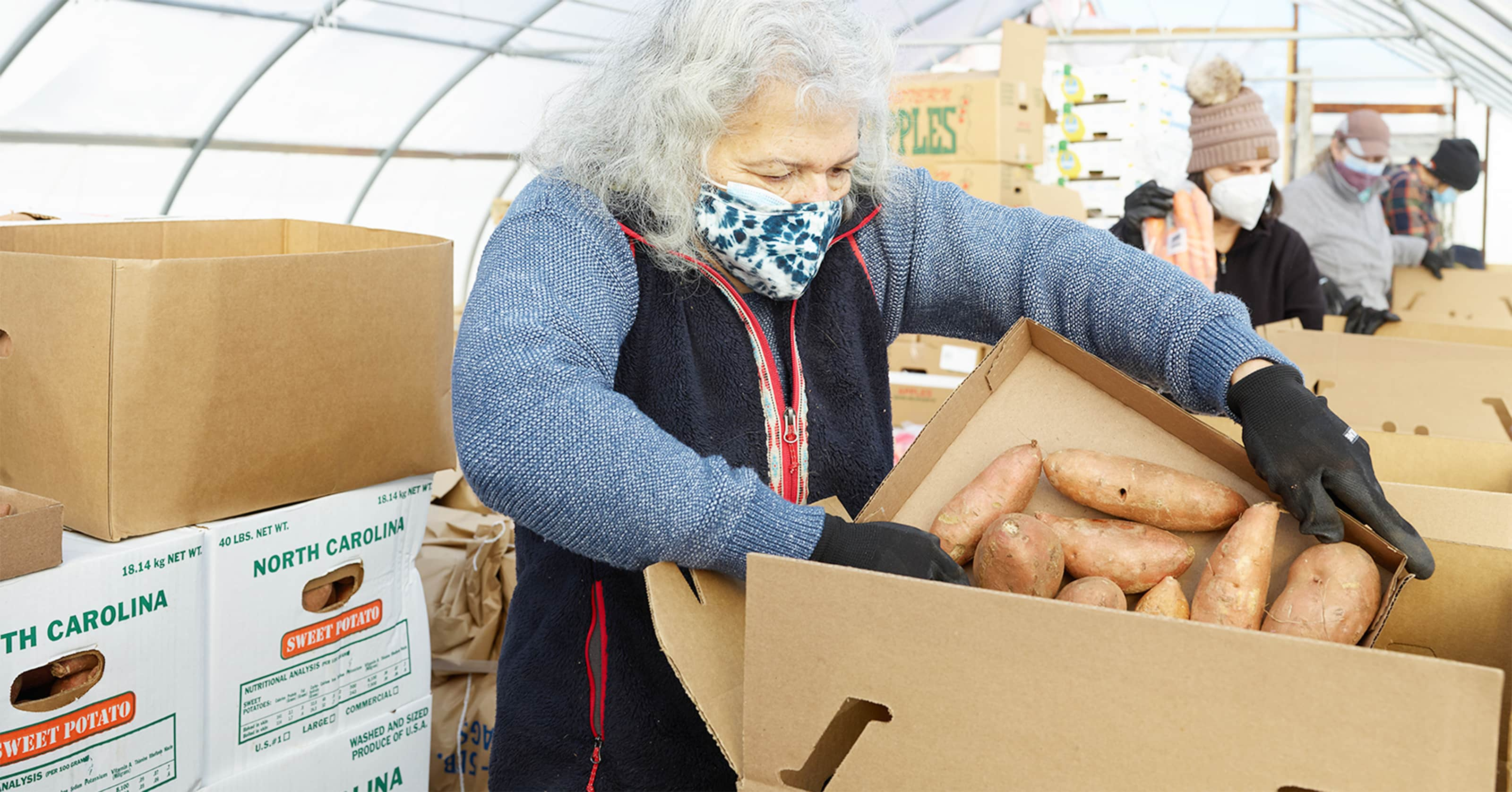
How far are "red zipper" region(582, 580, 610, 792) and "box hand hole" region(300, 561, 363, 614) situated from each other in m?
0.52

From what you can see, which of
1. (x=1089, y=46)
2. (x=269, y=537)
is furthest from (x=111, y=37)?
(x=1089, y=46)

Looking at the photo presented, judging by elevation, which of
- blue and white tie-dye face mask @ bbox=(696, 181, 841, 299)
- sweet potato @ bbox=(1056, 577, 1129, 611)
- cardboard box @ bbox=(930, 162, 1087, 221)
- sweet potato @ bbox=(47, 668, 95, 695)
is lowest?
sweet potato @ bbox=(47, 668, 95, 695)

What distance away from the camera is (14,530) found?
3.99 feet

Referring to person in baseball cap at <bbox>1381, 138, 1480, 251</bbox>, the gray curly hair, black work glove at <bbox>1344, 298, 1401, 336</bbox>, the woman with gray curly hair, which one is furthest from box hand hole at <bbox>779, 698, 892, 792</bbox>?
person in baseball cap at <bbox>1381, 138, 1480, 251</bbox>

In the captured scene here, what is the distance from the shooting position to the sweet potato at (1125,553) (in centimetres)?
115

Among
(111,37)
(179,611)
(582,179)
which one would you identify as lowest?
(179,611)

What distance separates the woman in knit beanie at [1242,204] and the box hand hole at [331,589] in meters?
2.64

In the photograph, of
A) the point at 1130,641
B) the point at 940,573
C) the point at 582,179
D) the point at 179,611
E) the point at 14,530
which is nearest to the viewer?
the point at 1130,641

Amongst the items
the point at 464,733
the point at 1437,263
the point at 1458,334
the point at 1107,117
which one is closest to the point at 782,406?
the point at 464,733

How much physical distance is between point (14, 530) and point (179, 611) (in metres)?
0.25

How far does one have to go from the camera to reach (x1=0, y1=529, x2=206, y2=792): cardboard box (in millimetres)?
1248

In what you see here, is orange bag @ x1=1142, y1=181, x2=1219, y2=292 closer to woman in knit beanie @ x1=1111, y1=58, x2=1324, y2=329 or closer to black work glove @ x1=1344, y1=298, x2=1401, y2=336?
woman in knit beanie @ x1=1111, y1=58, x2=1324, y2=329

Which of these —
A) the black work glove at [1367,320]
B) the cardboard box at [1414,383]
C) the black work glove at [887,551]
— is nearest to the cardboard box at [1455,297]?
the black work glove at [1367,320]

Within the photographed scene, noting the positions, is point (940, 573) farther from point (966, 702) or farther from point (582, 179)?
point (582, 179)
